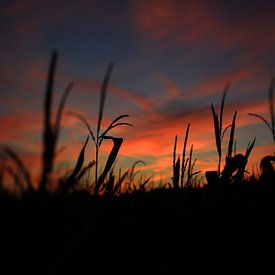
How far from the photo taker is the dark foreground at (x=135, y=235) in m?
0.95

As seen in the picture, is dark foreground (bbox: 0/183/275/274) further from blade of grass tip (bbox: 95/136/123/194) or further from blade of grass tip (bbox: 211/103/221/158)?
blade of grass tip (bbox: 211/103/221/158)

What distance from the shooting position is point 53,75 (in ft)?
2.09

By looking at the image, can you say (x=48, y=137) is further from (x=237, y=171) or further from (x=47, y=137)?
(x=237, y=171)

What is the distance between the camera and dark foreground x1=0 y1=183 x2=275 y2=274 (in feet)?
3.10

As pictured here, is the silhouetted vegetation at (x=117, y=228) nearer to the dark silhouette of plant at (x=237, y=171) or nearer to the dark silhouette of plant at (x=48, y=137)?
the dark silhouette of plant at (x=48, y=137)

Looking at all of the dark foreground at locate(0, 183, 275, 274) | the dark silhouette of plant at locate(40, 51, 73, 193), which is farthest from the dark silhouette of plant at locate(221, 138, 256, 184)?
the dark silhouette of plant at locate(40, 51, 73, 193)

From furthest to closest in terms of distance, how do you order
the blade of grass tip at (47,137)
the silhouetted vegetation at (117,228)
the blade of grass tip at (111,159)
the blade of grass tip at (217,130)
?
the blade of grass tip at (217,130)
the blade of grass tip at (111,159)
the silhouetted vegetation at (117,228)
the blade of grass tip at (47,137)

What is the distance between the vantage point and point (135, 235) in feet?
5.23

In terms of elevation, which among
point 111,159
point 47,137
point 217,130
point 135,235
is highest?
point 217,130

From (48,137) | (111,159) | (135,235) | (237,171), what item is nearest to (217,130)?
(237,171)

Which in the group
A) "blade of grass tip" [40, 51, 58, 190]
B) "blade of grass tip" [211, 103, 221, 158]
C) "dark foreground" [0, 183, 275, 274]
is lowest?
"dark foreground" [0, 183, 275, 274]

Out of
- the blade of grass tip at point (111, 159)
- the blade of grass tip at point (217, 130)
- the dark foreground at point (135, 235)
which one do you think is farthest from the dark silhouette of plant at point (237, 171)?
the blade of grass tip at point (111, 159)

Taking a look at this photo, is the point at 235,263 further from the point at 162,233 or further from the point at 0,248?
the point at 0,248

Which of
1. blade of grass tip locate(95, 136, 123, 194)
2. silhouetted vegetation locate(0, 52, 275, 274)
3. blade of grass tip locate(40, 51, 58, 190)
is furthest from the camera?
blade of grass tip locate(95, 136, 123, 194)
